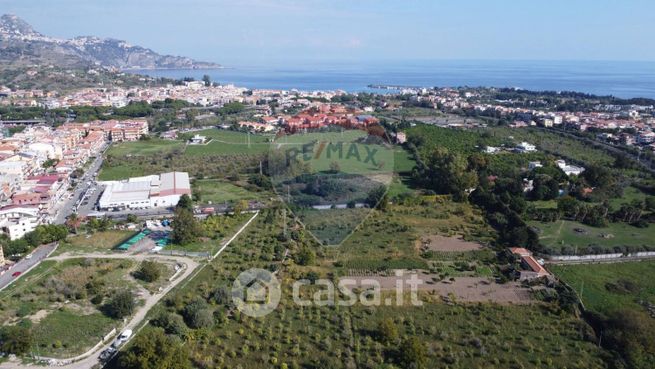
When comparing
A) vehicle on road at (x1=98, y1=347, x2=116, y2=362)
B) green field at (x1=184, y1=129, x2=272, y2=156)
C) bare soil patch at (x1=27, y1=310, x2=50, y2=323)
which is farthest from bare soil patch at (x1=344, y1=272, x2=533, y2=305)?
green field at (x1=184, y1=129, x2=272, y2=156)

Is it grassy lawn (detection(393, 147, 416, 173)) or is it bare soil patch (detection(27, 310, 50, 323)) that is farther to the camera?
grassy lawn (detection(393, 147, 416, 173))

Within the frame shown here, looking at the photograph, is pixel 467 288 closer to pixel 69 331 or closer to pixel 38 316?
pixel 69 331

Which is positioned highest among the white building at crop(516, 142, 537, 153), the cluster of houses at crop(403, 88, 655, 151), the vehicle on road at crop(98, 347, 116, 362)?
the cluster of houses at crop(403, 88, 655, 151)

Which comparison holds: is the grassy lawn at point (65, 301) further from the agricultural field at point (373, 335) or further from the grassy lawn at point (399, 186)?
the grassy lawn at point (399, 186)

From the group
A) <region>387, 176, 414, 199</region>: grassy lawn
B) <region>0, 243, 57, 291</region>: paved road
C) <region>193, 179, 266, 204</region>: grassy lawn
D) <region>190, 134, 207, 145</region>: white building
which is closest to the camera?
<region>0, 243, 57, 291</region>: paved road

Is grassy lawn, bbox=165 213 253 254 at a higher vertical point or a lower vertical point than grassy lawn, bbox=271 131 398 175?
lower

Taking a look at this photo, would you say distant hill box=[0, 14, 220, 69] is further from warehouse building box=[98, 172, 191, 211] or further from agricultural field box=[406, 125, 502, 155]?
warehouse building box=[98, 172, 191, 211]

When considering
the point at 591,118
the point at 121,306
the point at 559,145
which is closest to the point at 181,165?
the point at 121,306
